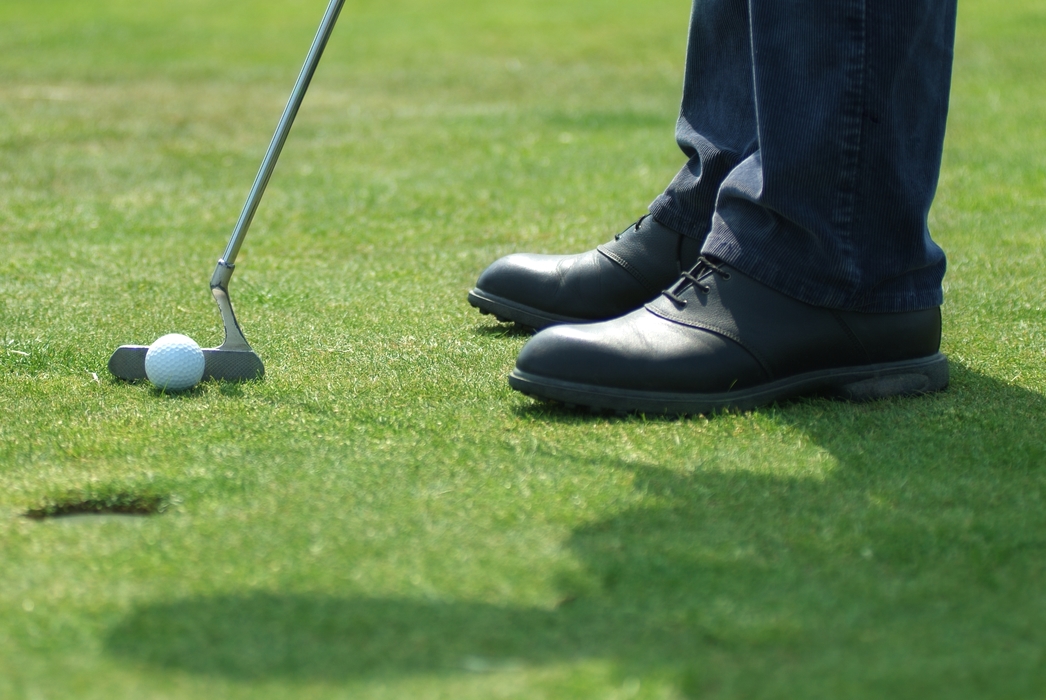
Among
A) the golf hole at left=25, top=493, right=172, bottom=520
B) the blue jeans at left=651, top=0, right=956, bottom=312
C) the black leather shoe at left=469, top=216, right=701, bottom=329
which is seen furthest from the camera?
the black leather shoe at left=469, top=216, right=701, bottom=329

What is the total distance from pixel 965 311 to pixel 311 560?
78.3 inches

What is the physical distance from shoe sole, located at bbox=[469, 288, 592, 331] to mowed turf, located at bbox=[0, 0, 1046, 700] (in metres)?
0.05

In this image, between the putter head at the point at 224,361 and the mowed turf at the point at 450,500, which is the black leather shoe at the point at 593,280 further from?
the putter head at the point at 224,361

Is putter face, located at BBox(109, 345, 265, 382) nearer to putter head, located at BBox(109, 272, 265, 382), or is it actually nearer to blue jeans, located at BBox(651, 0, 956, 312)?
putter head, located at BBox(109, 272, 265, 382)

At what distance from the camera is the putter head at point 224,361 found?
7.48ft

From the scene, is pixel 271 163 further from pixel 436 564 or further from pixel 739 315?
pixel 436 564

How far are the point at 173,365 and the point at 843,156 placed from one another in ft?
4.30

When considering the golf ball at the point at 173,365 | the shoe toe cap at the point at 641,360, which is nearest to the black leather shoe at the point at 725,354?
the shoe toe cap at the point at 641,360

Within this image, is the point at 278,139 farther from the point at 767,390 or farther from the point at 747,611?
the point at 747,611

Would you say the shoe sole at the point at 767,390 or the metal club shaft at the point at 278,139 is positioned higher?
the metal club shaft at the point at 278,139

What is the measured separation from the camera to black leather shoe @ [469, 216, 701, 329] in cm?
265

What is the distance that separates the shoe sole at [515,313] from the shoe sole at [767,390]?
55 centimetres

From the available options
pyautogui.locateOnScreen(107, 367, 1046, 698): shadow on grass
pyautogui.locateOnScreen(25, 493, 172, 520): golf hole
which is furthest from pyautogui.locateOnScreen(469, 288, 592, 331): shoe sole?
pyautogui.locateOnScreen(25, 493, 172, 520): golf hole

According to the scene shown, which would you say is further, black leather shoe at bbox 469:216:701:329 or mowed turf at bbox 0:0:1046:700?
black leather shoe at bbox 469:216:701:329
